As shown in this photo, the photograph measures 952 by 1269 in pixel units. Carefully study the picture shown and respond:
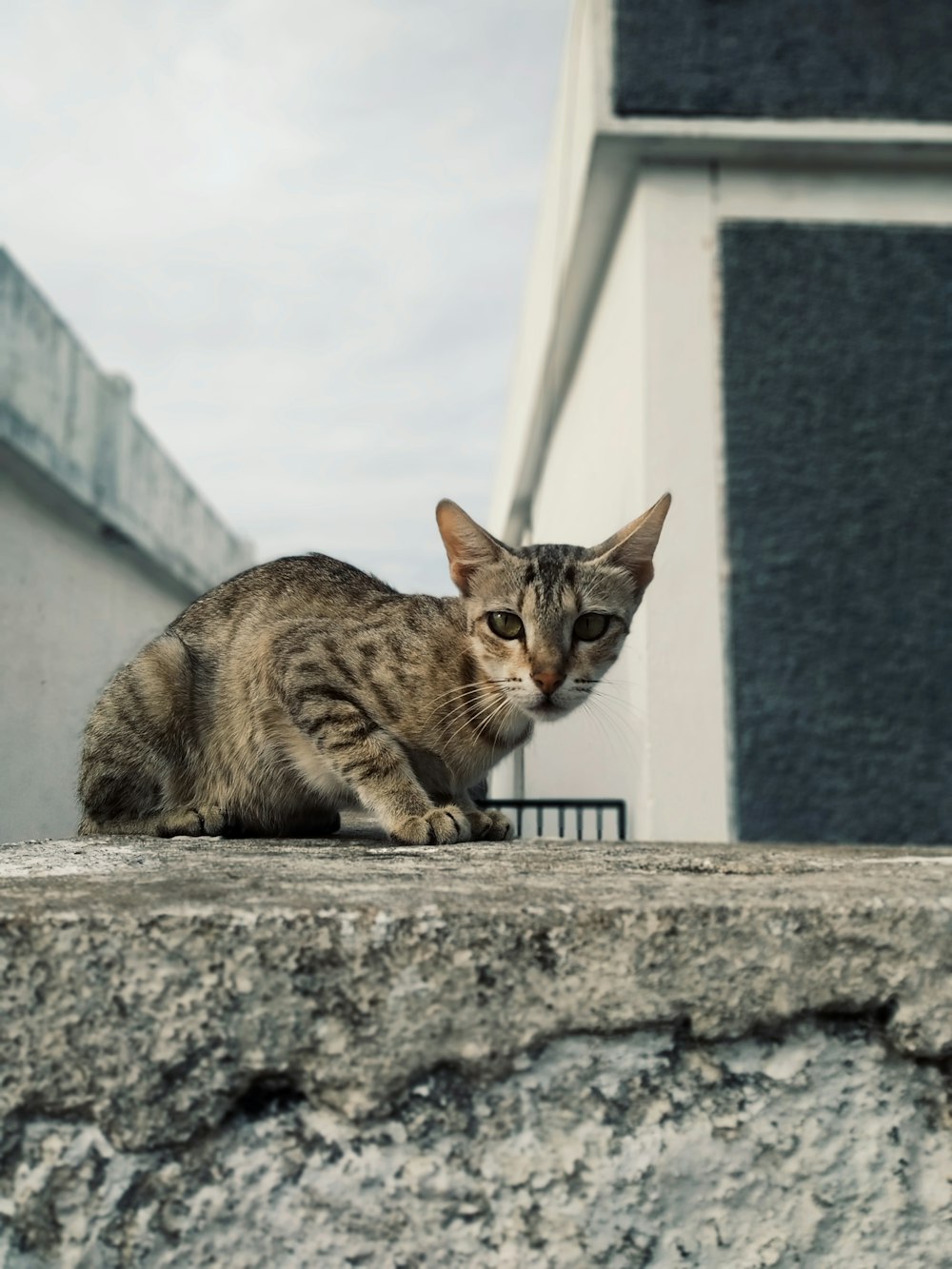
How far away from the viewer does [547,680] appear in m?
1.85

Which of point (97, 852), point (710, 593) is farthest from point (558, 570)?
point (710, 593)

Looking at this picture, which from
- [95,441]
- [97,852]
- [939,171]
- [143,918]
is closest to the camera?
[143,918]

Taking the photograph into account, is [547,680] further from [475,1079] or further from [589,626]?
[475,1079]

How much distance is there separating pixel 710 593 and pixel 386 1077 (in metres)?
2.69

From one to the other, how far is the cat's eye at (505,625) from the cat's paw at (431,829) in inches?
14.0

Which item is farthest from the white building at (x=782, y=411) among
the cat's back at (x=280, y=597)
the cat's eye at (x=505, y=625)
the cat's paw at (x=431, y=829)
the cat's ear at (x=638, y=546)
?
the cat's paw at (x=431, y=829)

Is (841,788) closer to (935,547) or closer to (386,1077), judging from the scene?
(935,547)

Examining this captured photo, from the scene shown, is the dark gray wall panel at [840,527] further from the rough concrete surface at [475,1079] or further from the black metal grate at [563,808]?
the rough concrete surface at [475,1079]

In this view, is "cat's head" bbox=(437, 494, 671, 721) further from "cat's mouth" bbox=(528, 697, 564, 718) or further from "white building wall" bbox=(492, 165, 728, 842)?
"white building wall" bbox=(492, 165, 728, 842)

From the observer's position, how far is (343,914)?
908mm

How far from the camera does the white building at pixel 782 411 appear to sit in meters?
3.36

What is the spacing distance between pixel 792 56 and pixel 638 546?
8.51 feet

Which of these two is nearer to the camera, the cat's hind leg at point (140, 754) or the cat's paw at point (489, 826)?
the cat's paw at point (489, 826)

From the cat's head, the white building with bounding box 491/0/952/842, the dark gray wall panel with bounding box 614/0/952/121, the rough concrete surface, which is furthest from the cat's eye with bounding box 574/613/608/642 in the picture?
the dark gray wall panel with bounding box 614/0/952/121
